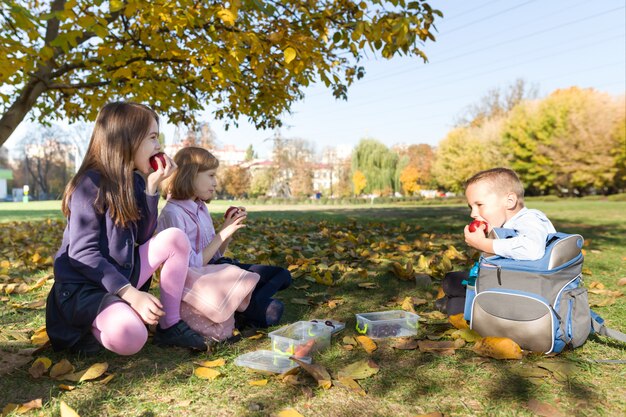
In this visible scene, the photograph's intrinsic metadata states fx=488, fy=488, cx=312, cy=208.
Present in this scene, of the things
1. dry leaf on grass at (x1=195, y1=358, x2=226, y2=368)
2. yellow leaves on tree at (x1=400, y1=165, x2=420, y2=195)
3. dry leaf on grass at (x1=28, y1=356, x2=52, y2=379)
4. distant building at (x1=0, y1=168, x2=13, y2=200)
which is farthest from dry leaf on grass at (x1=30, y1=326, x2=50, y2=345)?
distant building at (x1=0, y1=168, x2=13, y2=200)

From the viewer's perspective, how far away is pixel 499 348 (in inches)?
90.7

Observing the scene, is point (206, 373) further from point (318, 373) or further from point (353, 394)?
point (353, 394)

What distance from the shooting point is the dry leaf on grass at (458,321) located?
2777mm

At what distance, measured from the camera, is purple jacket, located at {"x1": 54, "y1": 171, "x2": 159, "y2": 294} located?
2.31 meters

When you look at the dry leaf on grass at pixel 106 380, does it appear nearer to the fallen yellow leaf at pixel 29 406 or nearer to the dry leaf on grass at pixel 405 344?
the fallen yellow leaf at pixel 29 406

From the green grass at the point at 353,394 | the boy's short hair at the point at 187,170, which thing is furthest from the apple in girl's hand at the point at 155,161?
the green grass at the point at 353,394

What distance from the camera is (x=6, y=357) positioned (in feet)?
7.79

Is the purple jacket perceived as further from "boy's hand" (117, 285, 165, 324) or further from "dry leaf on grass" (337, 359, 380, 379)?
"dry leaf on grass" (337, 359, 380, 379)

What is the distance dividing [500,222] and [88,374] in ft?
7.37

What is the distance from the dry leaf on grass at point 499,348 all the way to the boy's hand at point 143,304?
5.02ft

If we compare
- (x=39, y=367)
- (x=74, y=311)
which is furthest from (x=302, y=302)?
(x=39, y=367)

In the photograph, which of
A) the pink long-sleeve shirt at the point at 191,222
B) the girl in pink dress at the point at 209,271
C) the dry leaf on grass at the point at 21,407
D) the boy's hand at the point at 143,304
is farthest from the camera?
the pink long-sleeve shirt at the point at 191,222

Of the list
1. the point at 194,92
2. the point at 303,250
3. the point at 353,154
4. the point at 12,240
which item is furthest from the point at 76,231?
the point at 353,154

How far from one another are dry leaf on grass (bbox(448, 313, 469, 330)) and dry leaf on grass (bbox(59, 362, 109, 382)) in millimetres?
1860
